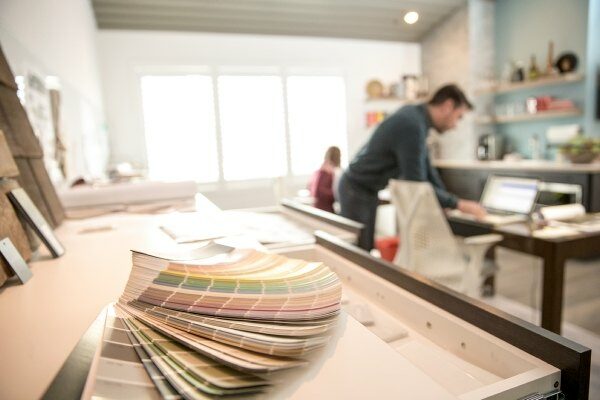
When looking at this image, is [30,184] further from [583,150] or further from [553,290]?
[583,150]

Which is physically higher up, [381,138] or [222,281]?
[381,138]

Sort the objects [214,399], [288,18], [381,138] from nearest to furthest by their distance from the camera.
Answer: [214,399] < [381,138] < [288,18]

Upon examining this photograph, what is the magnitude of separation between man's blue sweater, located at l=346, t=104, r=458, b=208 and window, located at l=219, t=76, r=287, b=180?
3323mm

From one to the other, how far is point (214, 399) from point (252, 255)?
308 millimetres

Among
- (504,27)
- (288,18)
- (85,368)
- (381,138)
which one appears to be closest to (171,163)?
(288,18)

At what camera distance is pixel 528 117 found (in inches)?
191

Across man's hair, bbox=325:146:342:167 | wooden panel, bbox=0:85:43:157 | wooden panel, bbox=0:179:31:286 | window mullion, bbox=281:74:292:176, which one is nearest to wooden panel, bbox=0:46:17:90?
wooden panel, bbox=0:85:43:157

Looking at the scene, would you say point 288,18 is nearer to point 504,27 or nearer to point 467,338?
point 504,27

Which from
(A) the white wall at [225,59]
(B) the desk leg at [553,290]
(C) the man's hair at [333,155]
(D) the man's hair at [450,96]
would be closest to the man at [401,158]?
(D) the man's hair at [450,96]

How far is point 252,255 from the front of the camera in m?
0.63

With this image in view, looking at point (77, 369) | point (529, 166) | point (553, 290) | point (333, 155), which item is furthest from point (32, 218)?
point (529, 166)

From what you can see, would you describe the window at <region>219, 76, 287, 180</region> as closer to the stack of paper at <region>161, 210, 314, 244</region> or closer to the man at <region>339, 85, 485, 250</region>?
the man at <region>339, 85, 485, 250</region>

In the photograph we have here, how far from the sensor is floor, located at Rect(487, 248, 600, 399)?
2229mm

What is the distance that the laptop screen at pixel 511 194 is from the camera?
2.33 m
